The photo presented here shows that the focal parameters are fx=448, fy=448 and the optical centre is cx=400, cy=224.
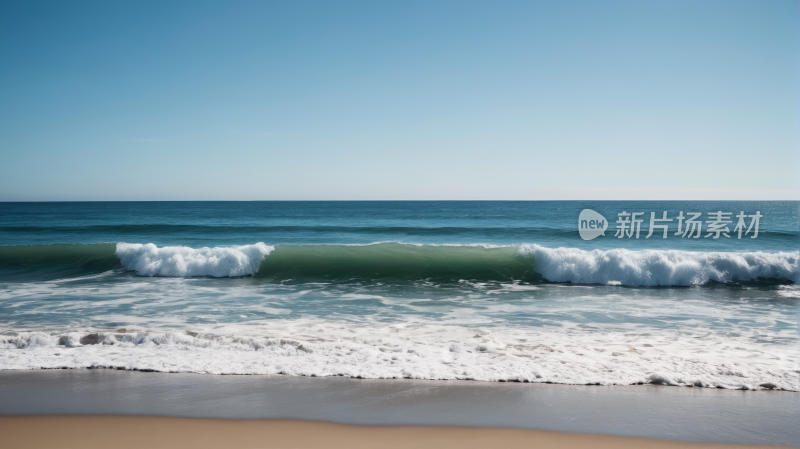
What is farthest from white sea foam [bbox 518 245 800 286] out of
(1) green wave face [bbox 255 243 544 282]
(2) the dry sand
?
(2) the dry sand

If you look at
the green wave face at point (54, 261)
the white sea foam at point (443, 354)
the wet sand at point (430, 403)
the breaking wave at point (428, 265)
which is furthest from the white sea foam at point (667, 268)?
the green wave face at point (54, 261)

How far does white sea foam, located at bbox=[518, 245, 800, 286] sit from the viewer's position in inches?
427

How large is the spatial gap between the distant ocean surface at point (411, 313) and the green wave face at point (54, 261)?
0.29 feet

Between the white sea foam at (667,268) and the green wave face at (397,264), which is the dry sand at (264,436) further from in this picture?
the white sea foam at (667,268)

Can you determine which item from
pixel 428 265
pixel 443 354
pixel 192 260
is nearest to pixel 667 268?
pixel 428 265

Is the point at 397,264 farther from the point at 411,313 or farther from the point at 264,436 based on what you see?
the point at 264,436

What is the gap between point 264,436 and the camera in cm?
325

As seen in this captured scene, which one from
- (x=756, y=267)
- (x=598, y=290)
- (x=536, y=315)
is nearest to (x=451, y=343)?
(x=536, y=315)

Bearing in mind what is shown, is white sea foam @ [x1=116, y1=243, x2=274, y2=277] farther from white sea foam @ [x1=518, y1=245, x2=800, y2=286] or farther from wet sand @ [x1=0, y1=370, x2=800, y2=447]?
white sea foam @ [x1=518, y1=245, x2=800, y2=286]

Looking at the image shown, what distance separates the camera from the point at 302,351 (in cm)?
526

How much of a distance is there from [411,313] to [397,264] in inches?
220

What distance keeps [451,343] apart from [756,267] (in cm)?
1013

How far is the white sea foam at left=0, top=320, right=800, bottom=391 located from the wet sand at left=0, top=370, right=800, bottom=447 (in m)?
0.22

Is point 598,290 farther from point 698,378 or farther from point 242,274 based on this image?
point 242,274
